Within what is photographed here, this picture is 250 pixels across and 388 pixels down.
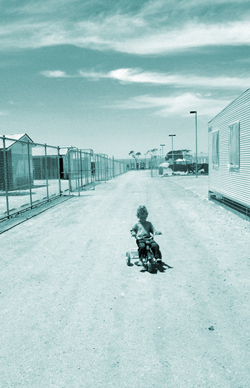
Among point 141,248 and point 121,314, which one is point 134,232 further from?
point 121,314

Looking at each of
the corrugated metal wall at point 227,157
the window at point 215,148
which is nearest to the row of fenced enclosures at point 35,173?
the corrugated metal wall at point 227,157

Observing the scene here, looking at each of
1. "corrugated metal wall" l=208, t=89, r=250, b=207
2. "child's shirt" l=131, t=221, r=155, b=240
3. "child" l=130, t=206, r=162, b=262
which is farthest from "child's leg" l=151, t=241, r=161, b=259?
"corrugated metal wall" l=208, t=89, r=250, b=207

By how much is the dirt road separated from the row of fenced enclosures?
4.81 meters

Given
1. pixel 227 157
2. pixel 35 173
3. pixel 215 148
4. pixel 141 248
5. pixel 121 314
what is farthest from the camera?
pixel 35 173

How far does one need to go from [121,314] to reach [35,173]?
15618 mm

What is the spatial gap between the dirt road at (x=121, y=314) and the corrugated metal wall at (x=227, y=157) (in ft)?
10.1

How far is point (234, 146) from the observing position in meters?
11.5

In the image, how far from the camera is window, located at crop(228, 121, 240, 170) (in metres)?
11.1

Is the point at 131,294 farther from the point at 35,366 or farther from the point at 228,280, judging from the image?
the point at 35,366

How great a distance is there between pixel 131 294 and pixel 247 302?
1399 mm

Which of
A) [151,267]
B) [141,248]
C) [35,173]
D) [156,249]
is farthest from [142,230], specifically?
[35,173]

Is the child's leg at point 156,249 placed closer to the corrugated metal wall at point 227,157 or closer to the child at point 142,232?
the child at point 142,232

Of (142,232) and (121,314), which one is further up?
(142,232)

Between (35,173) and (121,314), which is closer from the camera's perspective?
(121,314)
